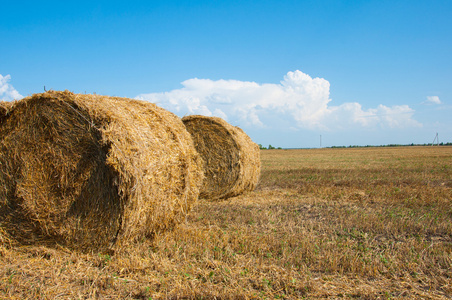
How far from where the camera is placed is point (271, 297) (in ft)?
11.3

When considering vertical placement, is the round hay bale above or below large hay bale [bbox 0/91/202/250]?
above

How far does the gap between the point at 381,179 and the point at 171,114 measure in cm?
914

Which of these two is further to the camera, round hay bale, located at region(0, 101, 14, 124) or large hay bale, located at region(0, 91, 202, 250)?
round hay bale, located at region(0, 101, 14, 124)

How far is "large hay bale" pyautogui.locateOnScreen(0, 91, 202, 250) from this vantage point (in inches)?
179

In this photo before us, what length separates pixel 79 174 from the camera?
475 centimetres

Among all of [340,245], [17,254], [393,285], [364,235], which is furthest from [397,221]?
[17,254]

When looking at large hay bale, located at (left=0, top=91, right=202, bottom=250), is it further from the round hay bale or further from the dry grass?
the dry grass

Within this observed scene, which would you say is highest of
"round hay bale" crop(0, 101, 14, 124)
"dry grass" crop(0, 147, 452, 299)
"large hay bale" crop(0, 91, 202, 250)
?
"round hay bale" crop(0, 101, 14, 124)

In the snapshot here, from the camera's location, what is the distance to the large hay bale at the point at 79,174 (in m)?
4.55

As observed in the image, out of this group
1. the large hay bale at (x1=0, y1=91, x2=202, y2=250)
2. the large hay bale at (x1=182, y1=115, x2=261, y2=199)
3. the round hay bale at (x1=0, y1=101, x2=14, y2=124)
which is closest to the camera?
the large hay bale at (x1=0, y1=91, x2=202, y2=250)

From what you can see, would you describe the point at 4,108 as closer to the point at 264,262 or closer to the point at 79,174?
the point at 79,174

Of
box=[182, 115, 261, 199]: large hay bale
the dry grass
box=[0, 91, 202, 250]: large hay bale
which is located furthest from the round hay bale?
box=[182, 115, 261, 199]: large hay bale

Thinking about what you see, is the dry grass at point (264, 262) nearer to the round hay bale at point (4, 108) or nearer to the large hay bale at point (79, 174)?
the large hay bale at point (79, 174)

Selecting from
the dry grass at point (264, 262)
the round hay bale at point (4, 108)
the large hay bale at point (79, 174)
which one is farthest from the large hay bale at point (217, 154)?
the round hay bale at point (4, 108)
